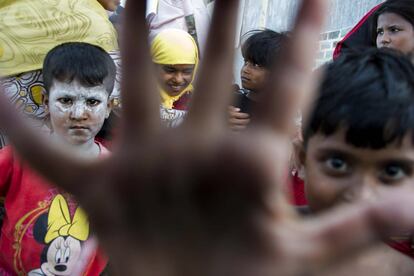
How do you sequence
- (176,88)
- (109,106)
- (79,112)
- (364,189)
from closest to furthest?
(364,189), (79,112), (109,106), (176,88)

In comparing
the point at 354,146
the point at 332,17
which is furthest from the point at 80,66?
the point at 332,17

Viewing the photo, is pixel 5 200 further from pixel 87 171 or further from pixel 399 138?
pixel 87 171

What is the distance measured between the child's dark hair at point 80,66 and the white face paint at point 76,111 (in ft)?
0.09

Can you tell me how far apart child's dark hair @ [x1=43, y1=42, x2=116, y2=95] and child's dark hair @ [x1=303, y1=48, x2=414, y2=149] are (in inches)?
45.3

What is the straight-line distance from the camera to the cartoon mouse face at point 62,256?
2047 mm

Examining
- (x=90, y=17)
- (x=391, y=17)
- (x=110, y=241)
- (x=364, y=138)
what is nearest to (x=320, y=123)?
(x=364, y=138)

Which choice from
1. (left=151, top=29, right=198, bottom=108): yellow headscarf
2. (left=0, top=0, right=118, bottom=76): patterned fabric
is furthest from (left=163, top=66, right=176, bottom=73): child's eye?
(left=0, top=0, right=118, bottom=76): patterned fabric

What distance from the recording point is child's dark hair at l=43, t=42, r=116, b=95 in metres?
2.24

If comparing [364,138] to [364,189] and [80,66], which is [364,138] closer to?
[364,189]

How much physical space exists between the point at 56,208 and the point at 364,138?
48.9 inches

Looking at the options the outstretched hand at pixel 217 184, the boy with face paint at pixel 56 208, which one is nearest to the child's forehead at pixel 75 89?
the boy with face paint at pixel 56 208

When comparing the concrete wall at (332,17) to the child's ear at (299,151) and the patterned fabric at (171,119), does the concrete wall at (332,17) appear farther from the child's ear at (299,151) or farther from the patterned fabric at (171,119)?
the child's ear at (299,151)

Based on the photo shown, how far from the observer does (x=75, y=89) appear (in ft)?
7.26

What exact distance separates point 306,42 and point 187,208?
6.9 inches
